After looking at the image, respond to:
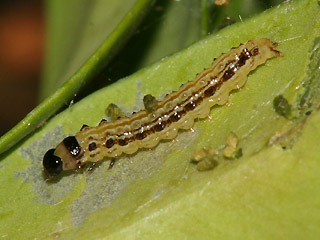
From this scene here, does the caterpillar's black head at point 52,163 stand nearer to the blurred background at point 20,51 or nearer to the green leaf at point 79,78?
the green leaf at point 79,78

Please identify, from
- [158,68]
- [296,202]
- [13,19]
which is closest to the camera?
[296,202]

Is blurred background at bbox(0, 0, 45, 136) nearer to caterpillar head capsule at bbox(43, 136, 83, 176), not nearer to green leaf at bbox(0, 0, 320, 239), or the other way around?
caterpillar head capsule at bbox(43, 136, 83, 176)

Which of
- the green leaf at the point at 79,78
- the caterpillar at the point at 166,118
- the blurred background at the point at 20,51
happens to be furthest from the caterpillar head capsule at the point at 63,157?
the blurred background at the point at 20,51

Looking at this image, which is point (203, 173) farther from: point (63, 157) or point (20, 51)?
point (20, 51)

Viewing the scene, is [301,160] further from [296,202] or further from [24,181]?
[24,181]

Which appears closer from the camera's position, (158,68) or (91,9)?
(158,68)

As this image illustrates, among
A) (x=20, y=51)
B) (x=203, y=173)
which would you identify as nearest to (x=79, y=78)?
(x=203, y=173)

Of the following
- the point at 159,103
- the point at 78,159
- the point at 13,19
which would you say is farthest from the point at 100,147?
the point at 13,19
